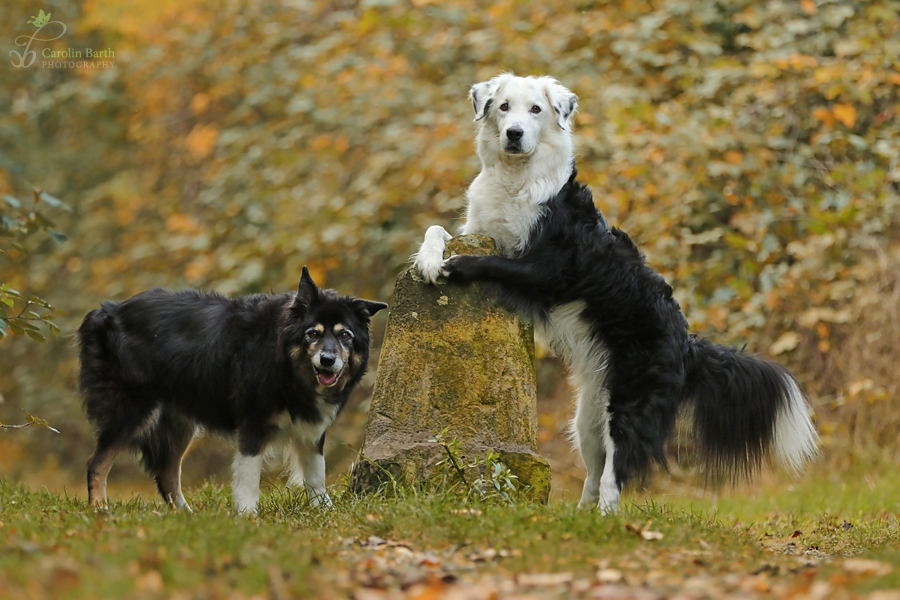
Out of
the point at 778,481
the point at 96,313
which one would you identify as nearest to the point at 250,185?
the point at 96,313

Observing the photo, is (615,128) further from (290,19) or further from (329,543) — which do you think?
(329,543)

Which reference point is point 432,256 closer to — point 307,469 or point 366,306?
point 366,306

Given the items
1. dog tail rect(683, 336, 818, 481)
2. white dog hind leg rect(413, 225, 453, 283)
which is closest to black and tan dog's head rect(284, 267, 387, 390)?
white dog hind leg rect(413, 225, 453, 283)

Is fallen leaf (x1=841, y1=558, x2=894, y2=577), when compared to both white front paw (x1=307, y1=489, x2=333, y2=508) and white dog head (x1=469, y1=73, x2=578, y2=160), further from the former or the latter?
white dog head (x1=469, y1=73, x2=578, y2=160)

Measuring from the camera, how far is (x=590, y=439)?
598cm

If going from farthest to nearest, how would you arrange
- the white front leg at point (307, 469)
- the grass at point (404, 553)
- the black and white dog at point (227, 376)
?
the white front leg at point (307, 469)
the black and white dog at point (227, 376)
the grass at point (404, 553)

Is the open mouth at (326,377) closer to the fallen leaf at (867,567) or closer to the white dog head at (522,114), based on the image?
the white dog head at (522,114)

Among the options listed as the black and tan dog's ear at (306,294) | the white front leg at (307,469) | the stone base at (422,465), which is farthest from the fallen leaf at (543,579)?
the black and tan dog's ear at (306,294)

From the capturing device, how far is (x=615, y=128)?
10273 millimetres

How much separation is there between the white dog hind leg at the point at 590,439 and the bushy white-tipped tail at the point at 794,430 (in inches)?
46.1

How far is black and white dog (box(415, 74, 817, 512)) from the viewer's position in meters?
5.73

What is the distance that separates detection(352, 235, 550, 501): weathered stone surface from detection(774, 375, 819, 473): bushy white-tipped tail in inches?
63.6

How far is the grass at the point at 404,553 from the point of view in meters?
3.13

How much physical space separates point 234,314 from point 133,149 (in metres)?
11.7
